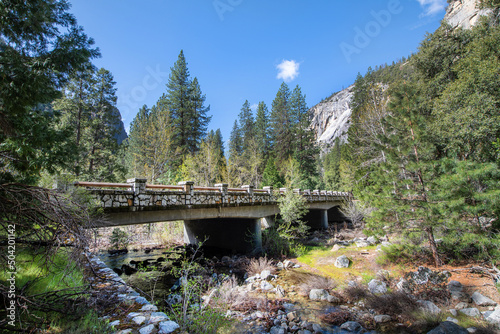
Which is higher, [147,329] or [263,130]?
[263,130]

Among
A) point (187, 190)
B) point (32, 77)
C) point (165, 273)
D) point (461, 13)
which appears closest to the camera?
point (32, 77)

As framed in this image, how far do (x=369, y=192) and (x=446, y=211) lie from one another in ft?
8.79

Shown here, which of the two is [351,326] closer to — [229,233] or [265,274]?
[265,274]

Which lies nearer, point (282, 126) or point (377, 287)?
point (377, 287)

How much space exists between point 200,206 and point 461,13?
5055cm

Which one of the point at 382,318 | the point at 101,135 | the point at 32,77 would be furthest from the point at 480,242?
the point at 101,135

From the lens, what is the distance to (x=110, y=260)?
1305cm

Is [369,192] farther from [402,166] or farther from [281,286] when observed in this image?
[281,286]

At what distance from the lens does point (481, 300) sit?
5641mm

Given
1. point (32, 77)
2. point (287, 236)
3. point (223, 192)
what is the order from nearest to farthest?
point (32, 77) → point (223, 192) → point (287, 236)

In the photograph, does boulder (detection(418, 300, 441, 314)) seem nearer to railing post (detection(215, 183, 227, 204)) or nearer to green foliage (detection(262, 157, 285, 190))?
railing post (detection(215, 183, 227, 204))

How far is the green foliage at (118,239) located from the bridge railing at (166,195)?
665 centimetres

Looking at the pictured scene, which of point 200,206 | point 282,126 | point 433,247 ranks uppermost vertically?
point 282,126

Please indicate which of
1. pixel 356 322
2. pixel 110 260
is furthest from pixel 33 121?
pixel 110 260
